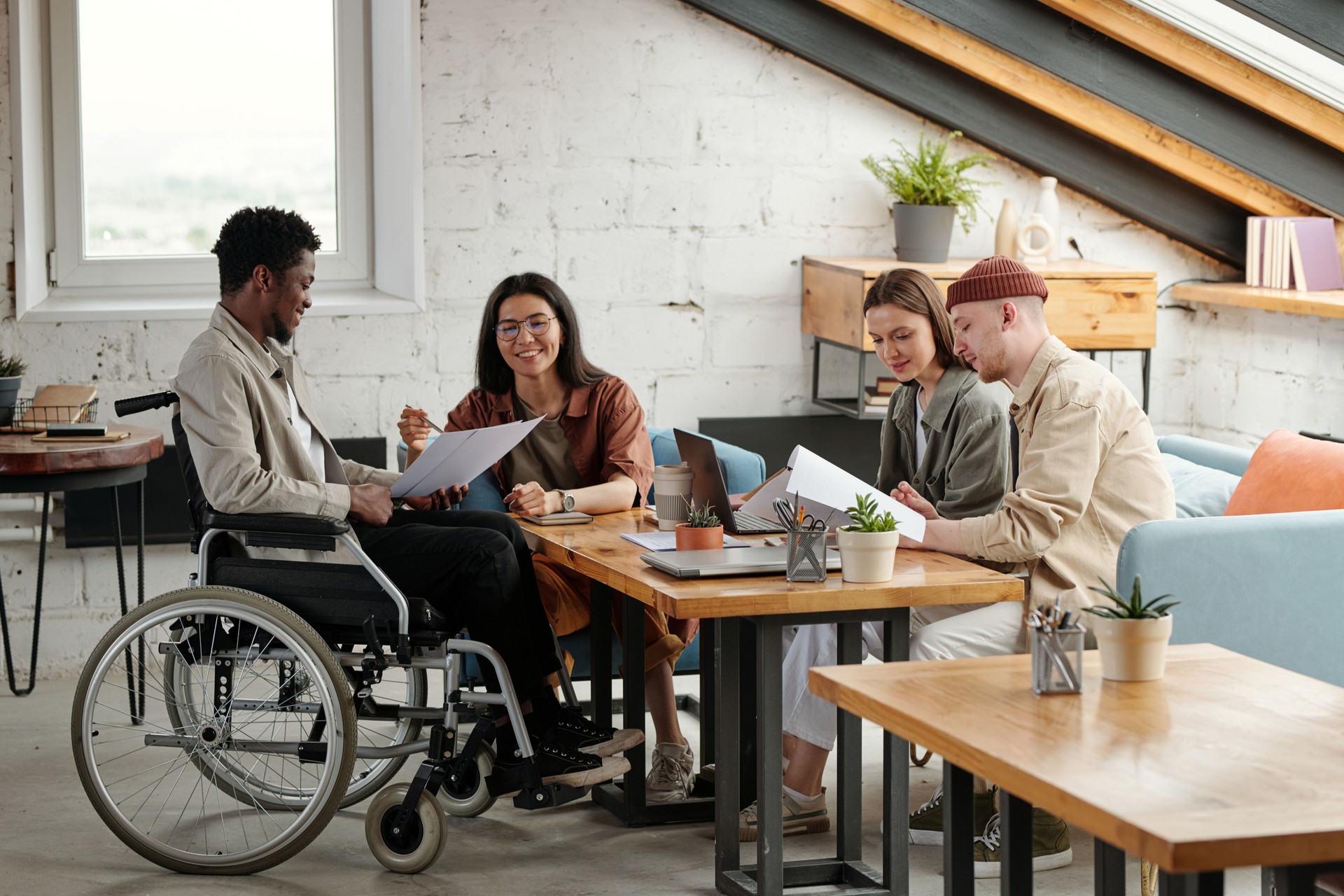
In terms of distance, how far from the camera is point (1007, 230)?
461 centimetres

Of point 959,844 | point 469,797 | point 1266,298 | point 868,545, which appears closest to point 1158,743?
point 959,844

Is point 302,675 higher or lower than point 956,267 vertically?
lower

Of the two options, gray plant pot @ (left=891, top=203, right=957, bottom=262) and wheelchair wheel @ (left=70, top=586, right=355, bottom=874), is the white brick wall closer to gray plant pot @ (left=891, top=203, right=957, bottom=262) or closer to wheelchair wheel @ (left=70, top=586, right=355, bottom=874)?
gray plant pot @ (left=891, top=203, right=957, bottom=262)

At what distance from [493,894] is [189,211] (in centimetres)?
261

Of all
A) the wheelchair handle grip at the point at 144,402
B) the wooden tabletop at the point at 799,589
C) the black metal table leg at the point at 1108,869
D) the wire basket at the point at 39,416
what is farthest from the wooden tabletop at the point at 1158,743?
the wire basket at the point at 39,416

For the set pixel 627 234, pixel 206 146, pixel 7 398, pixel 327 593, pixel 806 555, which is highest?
pixel 206 146

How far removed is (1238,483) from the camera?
3363mm

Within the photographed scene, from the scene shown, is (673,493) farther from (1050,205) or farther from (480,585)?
(1050,205)

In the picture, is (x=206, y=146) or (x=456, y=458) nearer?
(x=456, y=458)

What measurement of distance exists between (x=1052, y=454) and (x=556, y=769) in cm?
107

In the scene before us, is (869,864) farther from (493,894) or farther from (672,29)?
(672,29)

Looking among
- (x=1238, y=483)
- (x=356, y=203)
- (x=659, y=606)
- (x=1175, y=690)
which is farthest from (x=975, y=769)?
(x=356, y=203)

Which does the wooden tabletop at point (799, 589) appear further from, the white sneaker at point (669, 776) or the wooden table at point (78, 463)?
the wooden table at point (78, 463)

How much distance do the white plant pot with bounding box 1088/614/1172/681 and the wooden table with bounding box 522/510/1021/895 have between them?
2.20 feet
